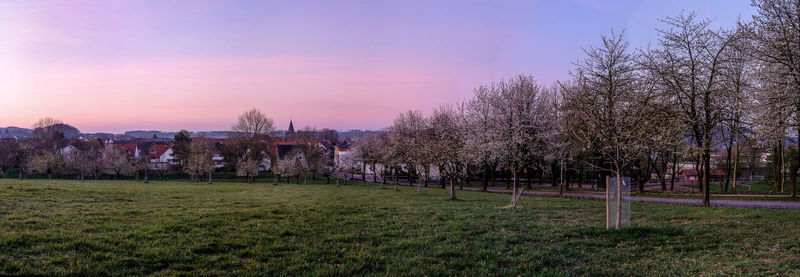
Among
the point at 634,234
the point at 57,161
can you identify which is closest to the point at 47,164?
the point at 57,161

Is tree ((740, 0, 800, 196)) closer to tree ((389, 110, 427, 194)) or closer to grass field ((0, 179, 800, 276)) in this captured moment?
grass field ((0, 179, 800, 276))

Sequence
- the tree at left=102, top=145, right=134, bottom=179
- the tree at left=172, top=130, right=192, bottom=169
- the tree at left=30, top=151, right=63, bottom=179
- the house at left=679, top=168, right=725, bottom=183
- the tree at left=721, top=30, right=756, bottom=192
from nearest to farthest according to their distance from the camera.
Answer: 1. the tree at left=721, top=30, right=756, bottom=192
2. the tree at left=30, top=151, right=63, bottom=179
3. the tree at left=102, top=145, right=134, bottom=179
4. the house at left=679, top=168, right=725, bottom=183
5. the tree at left=172, top=130, right=192, bottom=169

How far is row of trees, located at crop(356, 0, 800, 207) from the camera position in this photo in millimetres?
13141

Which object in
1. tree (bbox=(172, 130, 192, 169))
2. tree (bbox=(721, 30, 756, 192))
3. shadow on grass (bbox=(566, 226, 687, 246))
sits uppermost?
tree (bbox=(721, 30, 756, 192))

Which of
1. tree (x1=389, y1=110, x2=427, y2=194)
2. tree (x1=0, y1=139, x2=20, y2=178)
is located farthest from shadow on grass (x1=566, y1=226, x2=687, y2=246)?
tree (x1=0, y1=139, x2=20, y2=178)

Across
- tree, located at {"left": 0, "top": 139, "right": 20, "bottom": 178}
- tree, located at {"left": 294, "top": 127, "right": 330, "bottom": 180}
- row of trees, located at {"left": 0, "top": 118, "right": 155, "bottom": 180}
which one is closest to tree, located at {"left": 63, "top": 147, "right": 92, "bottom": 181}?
row of trees, located at {"left": 0, "top": 118, "right": 155, "bottom": 180}

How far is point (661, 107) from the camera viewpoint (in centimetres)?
1734

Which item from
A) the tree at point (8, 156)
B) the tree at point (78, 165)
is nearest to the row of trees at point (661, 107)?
the tree at point (78, 165)

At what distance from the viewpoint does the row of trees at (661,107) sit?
13141 mm

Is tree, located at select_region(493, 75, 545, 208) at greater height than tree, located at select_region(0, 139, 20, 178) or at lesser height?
greater

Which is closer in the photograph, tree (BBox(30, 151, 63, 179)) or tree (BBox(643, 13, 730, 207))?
tree (BBox(643, 13, 730, 207))

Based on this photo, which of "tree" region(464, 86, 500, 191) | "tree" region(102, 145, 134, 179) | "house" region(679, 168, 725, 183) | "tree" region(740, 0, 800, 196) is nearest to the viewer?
"tree" region(740, 0, 800, 196)

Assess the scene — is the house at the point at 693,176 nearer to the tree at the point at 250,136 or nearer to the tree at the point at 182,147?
the tree at the point at 250,136

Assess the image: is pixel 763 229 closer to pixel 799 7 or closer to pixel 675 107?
pixel 799 7
